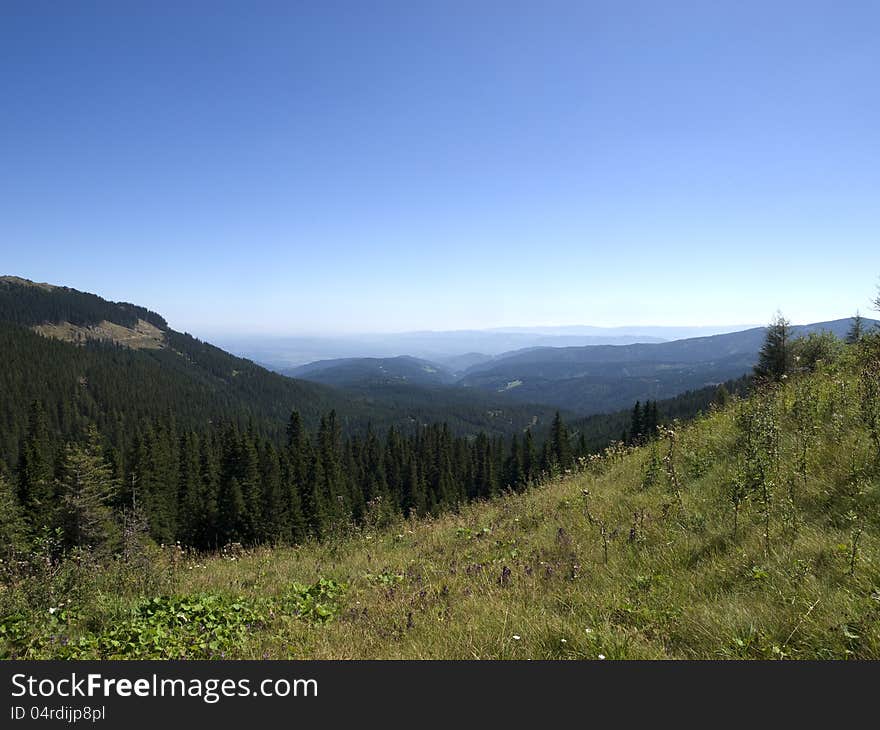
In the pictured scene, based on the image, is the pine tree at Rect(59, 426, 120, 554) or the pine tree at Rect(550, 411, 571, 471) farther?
the pine tree at Rect(550, 411, 571, 471)

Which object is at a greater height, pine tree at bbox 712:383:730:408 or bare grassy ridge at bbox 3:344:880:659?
pine tree at bbox 712:383:730:408

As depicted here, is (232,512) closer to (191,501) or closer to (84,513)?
(191,501)

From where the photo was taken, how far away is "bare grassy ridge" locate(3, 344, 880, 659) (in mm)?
3471

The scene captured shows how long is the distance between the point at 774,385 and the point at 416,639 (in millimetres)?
11786

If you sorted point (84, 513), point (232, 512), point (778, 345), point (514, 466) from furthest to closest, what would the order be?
point (514, 466), point (232, 512), point (778, 345), point (84, 513)

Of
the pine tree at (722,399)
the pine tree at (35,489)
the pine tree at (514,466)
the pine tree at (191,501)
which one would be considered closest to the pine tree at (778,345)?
the pine tree at (722,399)

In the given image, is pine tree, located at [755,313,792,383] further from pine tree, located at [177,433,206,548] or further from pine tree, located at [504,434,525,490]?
pine tree, located at [177,433,206,548]

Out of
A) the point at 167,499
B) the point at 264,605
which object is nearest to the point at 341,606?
the point at 264,605

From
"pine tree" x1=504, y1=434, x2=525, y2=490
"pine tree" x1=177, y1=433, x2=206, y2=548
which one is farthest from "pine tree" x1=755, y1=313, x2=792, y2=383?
"pine tree" x1=177, y1=433, x2=206, y2=548

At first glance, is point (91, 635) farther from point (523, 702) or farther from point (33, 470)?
point (33, 470)

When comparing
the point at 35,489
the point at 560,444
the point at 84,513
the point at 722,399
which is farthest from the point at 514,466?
the point at 35,489

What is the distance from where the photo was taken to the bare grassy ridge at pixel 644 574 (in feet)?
11.4

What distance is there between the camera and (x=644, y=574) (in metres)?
4.78

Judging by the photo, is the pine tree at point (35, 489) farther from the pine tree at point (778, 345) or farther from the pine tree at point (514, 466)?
the pine tree at point (778, 345)
